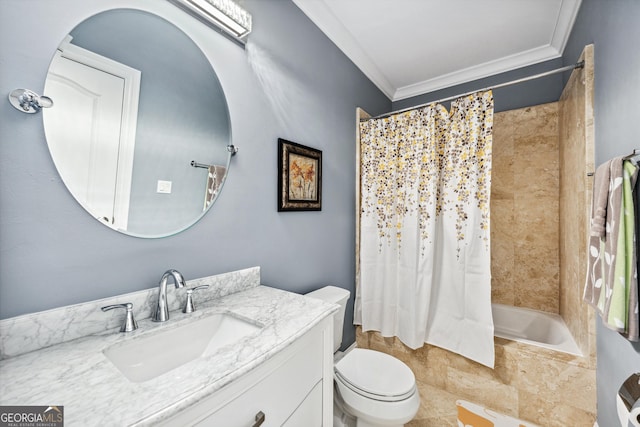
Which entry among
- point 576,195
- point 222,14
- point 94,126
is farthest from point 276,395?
point 576,195

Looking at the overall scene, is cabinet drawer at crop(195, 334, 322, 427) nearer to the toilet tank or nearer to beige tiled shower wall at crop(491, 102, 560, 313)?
the toilet tank

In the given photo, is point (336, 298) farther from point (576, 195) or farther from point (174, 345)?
point (576, 195)

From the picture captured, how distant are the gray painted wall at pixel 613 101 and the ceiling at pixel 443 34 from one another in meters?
0.44

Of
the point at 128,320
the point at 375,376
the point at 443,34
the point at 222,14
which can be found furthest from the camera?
the point at 443,34

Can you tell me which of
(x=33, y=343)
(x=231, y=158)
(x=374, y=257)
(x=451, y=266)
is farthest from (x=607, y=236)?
(x=33, y=343)

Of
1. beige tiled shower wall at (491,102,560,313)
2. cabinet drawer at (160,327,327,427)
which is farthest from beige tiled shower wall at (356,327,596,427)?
cabinet drawer at (160,327,327,427)

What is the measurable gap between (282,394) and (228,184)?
2.87ft

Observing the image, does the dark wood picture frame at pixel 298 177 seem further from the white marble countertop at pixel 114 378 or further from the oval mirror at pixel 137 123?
the white marble countertop at pixel 114 378

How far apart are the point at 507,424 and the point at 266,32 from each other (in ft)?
8.91

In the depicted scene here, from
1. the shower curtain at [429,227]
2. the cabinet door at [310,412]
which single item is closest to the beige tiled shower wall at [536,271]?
the shower curtain at [429,227]

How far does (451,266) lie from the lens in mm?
1836

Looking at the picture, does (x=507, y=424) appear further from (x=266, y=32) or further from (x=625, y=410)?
(x=266, y=32)

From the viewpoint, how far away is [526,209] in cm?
231

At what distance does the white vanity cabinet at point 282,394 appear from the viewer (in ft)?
1.91
